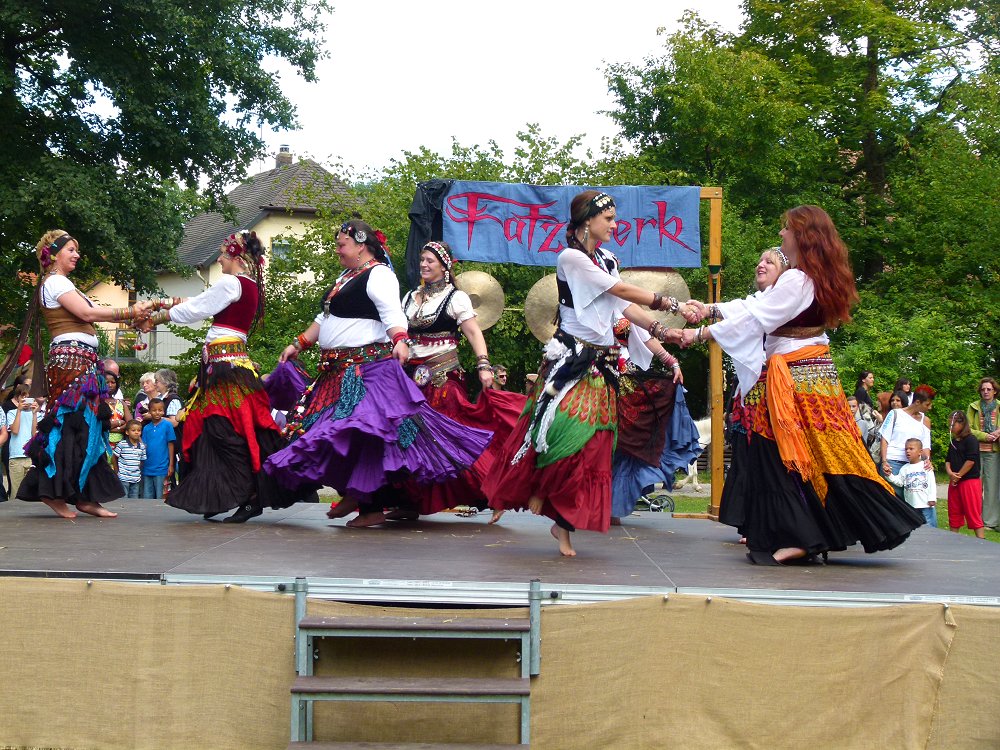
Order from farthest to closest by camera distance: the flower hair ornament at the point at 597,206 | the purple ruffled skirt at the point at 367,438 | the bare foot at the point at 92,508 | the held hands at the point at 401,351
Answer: the bare foot at the point at 92,508 → the purple ruffled skirt at the point at 367,438 → the held hands at the point at 401,351 → the flower hair ornament at the point at 597,206

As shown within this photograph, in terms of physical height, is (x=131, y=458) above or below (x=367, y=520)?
above

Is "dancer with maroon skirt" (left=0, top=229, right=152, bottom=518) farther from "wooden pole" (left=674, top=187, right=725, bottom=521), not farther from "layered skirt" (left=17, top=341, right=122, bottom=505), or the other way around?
"wooden pole" (left=674, top=187, right=725, bottom=521)

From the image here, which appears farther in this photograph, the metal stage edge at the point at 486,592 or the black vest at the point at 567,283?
the black vest at the point at 567,283

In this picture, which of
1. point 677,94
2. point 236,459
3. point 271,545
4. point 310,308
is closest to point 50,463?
point 236,459

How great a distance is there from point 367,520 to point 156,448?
435cm

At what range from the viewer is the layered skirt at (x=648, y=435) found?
717 centimetres

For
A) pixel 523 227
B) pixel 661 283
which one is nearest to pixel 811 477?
pixel 661 283

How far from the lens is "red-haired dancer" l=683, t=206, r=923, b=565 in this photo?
4.95 metres

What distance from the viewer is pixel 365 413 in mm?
5941

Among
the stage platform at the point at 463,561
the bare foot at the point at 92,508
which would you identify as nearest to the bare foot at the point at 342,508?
the stage platform at the point at 463,561

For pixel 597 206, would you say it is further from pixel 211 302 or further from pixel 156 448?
pixel 156 448

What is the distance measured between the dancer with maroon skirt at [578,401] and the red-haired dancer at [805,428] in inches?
16.6

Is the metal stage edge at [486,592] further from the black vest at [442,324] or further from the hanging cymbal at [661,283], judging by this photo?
the hanging cymbal at [661,283]

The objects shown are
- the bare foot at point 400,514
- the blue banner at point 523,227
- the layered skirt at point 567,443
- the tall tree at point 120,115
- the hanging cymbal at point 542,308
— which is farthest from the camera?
the tall tree at point 120,115
